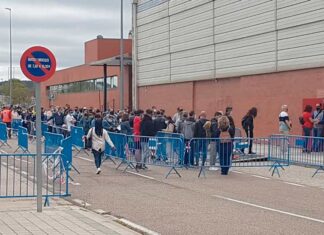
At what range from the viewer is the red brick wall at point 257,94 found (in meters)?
29.5

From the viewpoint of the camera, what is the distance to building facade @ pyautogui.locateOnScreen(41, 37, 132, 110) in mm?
52513

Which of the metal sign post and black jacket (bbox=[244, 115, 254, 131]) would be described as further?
black jacket (bbox=[244, 115, 254, 131])

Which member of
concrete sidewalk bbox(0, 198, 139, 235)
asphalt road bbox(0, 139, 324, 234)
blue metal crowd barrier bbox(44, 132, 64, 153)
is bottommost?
asphalt road bbox(0, 139, 324, 234)

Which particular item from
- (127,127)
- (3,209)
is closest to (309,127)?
(127,127)

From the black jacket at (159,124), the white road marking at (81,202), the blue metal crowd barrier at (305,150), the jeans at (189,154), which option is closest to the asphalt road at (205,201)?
the white road marking at (81,202)

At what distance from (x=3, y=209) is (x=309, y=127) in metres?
16.1

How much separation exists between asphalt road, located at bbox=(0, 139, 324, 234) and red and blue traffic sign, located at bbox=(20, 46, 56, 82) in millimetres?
2826

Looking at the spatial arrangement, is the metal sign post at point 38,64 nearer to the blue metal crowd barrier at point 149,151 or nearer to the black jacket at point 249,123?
the blue metal crowd barrier at point 149,151

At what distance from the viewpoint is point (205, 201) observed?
45.4 feet

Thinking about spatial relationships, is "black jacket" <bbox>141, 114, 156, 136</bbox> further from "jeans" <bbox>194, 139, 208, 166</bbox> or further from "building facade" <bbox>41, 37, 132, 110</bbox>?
"building facade" <bbox>41, 37, 132, 110</bbox>

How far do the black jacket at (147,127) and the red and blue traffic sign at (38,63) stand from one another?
9.38 m

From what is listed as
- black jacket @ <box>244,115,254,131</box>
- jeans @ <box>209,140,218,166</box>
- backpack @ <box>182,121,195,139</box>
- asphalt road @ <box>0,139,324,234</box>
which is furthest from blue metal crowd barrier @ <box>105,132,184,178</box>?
black jacket @ <box>244,115,254,131</box>

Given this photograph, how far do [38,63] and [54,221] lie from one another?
2690 mm

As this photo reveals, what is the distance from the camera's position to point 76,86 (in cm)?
6812
